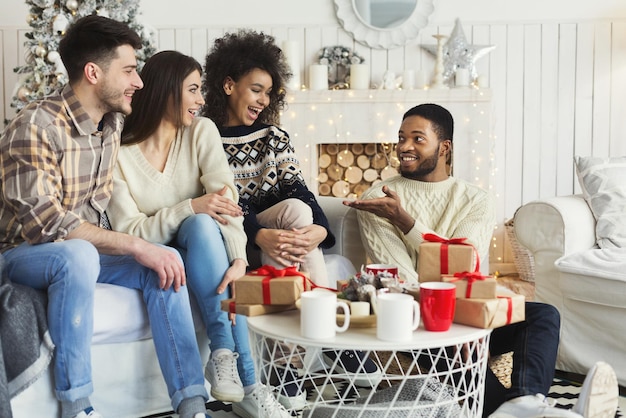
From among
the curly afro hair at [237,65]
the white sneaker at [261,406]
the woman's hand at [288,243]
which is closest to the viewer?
the white sneaker at [261,406]

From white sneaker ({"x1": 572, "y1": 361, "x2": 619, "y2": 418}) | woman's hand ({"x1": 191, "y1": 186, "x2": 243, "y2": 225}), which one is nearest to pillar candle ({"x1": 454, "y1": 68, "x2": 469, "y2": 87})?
woman's hand ({"x1": 191, "y1": 186, "x2": 243, "y2": 225})

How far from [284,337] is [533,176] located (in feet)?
11.8

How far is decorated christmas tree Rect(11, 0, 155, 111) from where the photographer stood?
12.4 ft

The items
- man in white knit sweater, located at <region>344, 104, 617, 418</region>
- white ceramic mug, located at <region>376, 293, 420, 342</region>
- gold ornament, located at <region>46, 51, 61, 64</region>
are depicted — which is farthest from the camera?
gold ornament, located at <region>46, 51, 61, 64</region>

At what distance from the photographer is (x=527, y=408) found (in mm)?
1702

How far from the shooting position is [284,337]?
1.44 metres

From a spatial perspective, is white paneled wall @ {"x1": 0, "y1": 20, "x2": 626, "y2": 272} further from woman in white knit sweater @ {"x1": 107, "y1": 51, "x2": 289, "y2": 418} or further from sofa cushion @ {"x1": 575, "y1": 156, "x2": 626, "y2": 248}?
woman in white knit sweater @ {"x1": 107, "y1": 51, "x2": 289, "y2": 418}

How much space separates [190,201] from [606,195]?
1.50 m

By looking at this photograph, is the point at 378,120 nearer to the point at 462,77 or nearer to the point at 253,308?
the point at 462,77

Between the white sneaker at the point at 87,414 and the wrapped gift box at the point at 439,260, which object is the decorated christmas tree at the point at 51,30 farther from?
the wrapped gift box at the point at 439,260

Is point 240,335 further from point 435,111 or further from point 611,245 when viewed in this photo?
point 611,245

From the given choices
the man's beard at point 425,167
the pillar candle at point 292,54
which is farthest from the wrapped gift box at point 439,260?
the pillar candle at point 292,54

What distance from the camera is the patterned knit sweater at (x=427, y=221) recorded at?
2406 mm

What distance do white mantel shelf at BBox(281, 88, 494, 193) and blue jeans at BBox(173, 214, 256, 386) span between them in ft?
7.86
